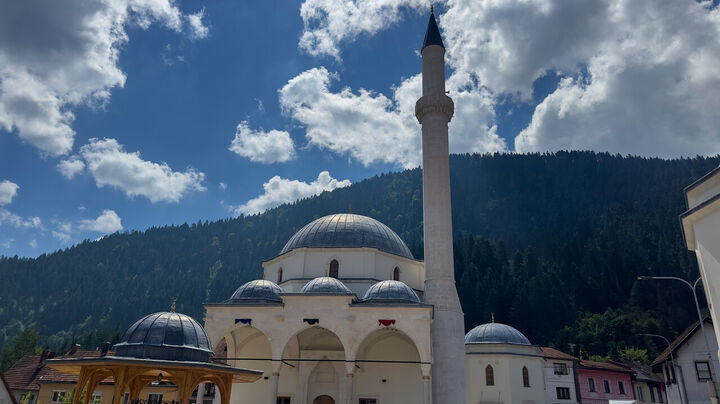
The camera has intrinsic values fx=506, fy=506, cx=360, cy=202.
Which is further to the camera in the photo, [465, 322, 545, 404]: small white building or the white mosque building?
[465, 322, 545, 404]: small white building

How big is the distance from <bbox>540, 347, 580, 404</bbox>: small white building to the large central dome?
13.3m

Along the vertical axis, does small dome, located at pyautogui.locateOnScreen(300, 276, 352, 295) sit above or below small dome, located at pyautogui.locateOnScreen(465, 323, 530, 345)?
above

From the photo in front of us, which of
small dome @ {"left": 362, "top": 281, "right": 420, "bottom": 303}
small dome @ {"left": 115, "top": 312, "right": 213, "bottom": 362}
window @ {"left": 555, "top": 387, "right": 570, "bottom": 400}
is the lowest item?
small dome @ {"left": 115, "top": 312, "right": 213, "bottom": 362}

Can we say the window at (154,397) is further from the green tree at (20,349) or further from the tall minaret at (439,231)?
the green tree at (20,349)

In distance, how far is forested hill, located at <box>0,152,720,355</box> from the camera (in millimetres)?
58562

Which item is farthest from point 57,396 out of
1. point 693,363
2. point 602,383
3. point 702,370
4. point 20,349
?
point 20,349

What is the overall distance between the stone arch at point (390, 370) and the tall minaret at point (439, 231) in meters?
1.89

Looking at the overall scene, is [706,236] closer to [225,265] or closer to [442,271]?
[442,271]

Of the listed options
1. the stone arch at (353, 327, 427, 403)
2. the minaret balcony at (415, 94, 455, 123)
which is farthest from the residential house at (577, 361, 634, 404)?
the minaret balcony at (415, 94, 455, 123)

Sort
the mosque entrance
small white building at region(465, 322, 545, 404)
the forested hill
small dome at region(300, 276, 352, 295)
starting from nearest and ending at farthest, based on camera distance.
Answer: small dome at region(300, 276, 352, 295), the mosque entrance, small white building at region(465, 322, 545, 404), the forested hill

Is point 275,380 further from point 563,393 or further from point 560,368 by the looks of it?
point 560,368

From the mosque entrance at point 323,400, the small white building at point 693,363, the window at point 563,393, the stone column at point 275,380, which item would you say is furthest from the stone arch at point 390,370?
the window at point 563,393

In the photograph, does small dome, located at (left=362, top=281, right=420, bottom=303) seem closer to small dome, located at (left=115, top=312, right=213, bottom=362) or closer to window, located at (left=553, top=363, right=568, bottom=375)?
small dome, located at (left=115, top=312, right=213, bottom=362)

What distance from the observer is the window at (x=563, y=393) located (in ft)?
109
